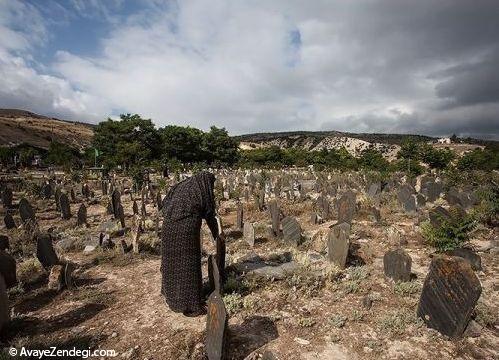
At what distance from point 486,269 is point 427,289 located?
130 inches

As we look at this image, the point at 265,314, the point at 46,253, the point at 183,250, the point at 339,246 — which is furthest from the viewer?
the point at 339,246

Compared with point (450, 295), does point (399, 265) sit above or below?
below

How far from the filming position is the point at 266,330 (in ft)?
17.6

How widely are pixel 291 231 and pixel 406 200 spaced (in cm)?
683

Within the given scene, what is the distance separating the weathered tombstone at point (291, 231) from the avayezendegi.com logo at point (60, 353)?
590 cm

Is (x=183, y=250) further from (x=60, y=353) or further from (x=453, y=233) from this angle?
(x=453, y=233)

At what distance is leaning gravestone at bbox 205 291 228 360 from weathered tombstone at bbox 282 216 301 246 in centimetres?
548

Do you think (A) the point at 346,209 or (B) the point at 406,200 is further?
(B) the point at 406,200

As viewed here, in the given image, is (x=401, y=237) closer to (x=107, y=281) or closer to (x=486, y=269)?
(x=486, y=269)

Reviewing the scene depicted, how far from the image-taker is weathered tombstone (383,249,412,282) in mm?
7023

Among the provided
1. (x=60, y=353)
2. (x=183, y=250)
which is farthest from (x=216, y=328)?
(x=60, y=353)

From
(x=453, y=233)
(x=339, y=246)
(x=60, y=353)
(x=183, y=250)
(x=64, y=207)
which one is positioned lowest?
(x=60, y=353)

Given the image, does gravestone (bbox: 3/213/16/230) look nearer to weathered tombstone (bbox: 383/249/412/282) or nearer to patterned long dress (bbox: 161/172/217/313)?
patterned long dress (bbox: 161/172/217/313)

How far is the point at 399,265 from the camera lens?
7074mm
